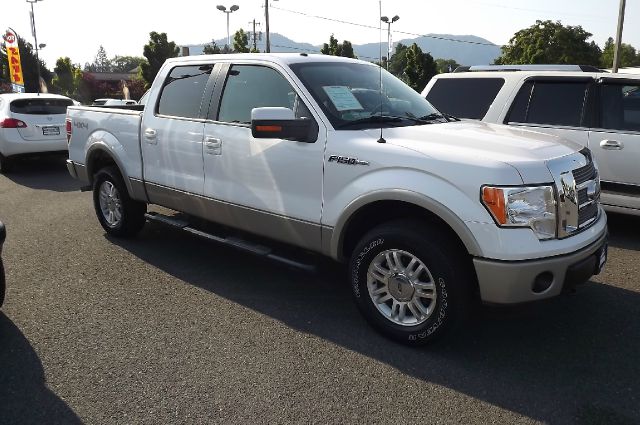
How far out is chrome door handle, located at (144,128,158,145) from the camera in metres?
5.21

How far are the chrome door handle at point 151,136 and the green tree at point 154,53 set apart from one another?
3739 centimetres

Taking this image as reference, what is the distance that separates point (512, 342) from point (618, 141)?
3.24 meters

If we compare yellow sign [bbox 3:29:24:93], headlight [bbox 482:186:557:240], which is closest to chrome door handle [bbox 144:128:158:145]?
headlight [bbox 482:186:557:240]

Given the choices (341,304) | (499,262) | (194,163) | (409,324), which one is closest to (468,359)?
(409,324)

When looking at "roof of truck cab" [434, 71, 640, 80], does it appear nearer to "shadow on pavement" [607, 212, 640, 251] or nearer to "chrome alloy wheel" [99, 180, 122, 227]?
"shadow on pavement" [607, 212, 640, 251]

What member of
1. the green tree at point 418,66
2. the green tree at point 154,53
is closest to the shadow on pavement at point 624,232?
the green tree at point 418,66

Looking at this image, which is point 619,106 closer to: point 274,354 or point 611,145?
point 611,145

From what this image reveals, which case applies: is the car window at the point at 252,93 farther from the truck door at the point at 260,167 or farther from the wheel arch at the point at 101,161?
the wheel arch at the point at 101,161

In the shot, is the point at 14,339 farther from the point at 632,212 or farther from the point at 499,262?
the point at 632,212

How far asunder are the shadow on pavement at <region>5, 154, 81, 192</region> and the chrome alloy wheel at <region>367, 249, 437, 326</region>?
7149 mm

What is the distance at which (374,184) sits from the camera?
11.8ft

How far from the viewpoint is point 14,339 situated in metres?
3.81

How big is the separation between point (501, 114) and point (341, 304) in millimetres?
3483

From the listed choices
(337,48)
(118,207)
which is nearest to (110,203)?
(118,207)
